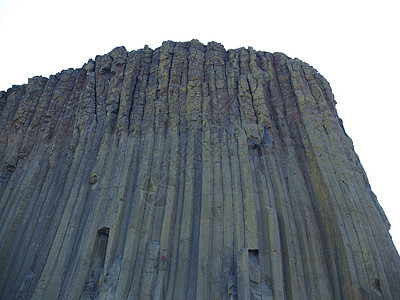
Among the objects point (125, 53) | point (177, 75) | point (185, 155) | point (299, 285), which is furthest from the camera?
point (125, 53)

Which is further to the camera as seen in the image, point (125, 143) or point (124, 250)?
point (125, 143)

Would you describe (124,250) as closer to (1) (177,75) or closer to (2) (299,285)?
(2) (299,285)

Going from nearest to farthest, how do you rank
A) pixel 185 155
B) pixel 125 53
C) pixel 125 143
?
pixel 185 155, pixel 125 143, pixel 125 53

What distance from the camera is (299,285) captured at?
11.7 meters

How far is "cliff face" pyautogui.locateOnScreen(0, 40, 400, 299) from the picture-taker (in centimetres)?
1166

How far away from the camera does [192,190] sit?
13.9 metres

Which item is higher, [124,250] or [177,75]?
[177,75]

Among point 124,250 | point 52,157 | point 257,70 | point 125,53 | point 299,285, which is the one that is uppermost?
point 125,53

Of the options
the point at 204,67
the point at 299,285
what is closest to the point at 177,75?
the point at 204,67

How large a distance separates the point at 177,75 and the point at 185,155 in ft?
18.4

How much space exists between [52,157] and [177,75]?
7.35 meters

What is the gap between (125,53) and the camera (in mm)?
21641

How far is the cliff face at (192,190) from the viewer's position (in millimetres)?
11656

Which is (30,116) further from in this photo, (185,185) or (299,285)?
(299,285)
